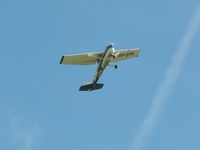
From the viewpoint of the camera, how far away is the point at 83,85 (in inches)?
4469

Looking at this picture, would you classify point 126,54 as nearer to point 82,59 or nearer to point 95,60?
point 95,60

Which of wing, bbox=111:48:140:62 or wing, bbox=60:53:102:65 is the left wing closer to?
wing, bbox=111:48:140:62

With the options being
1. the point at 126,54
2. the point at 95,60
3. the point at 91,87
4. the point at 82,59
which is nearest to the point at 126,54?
the point at 126,54

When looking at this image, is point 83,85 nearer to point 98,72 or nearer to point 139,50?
point 98,72

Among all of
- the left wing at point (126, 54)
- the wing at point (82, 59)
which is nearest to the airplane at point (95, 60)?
the wing at point (82, 59)

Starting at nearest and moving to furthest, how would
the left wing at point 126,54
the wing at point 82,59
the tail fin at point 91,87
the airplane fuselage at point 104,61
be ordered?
1. the airplane fuselage at point 104,61
2. the wing at point 82,59
3. the tail fin at point 91,87
4. the left wing at point 126,54

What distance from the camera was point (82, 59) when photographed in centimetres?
11394

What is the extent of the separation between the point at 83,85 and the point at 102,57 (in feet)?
12.3

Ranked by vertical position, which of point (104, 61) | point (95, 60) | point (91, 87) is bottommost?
point (91, 87)

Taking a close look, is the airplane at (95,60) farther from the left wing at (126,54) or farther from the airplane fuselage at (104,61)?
the left wing at (126,54)

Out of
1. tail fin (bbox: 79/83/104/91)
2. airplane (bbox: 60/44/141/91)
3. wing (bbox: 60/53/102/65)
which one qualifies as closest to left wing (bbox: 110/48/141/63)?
airplane (bbox: 60/44/141/91)

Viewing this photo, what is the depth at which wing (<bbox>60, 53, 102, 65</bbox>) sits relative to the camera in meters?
112

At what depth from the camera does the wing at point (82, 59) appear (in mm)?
112500

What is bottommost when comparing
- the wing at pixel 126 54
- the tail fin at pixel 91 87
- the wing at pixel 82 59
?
the tail fin at pixel 91 87
